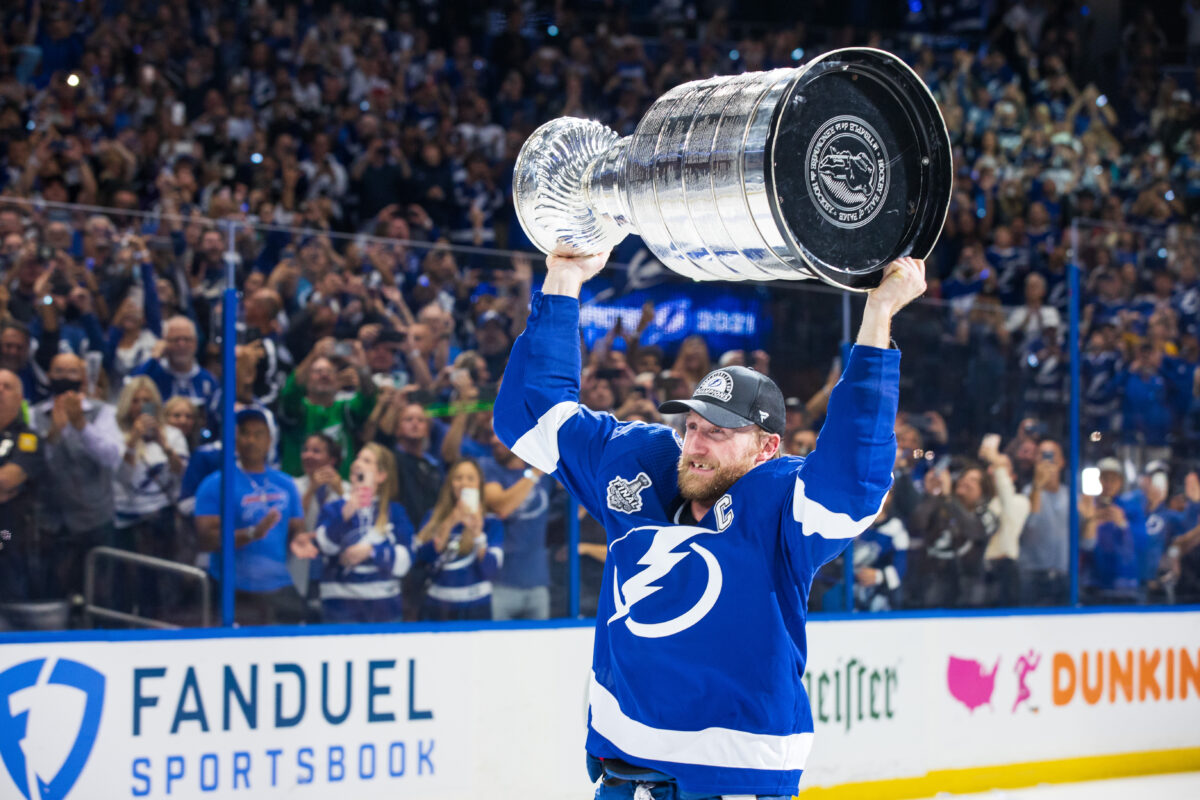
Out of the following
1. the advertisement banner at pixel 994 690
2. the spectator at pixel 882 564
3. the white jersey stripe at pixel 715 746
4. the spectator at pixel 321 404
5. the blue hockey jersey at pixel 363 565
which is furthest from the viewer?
the spectator at pixel 882 564

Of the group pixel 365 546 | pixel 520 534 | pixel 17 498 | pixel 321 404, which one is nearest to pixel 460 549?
pixel 520 534

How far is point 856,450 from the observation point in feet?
8.18

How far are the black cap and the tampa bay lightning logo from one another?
111 inches

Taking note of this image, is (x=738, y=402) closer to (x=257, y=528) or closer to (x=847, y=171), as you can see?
(x=847, y=171)

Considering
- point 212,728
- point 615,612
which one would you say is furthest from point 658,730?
point 212,728

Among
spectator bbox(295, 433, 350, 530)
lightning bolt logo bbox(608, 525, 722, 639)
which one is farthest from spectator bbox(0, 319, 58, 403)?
lightning bolt logo bbox(608, 525, 722, 639)

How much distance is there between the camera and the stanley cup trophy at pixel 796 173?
2.35 metres

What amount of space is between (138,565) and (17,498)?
47 cm

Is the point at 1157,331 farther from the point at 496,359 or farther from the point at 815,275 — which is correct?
the point at 815,275

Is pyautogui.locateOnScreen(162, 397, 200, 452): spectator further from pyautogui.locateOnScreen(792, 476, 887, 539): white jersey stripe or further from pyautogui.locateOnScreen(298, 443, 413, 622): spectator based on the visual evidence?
pyautogui.locateOnScreen(792, 476, 887, 539): white jersey stripe

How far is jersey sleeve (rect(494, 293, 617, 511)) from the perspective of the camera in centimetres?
302

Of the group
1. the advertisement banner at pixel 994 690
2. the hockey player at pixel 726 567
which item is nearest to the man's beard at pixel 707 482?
the hockey player at pixel 726 567

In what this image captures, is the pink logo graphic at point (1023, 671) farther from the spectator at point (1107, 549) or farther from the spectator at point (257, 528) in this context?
the spectator at point (257, 528)

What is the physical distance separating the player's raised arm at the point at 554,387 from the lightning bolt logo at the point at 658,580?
265mm
